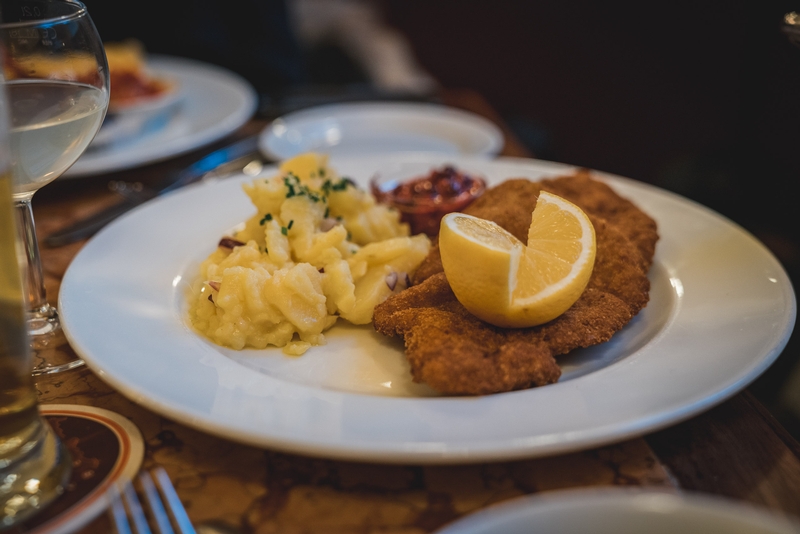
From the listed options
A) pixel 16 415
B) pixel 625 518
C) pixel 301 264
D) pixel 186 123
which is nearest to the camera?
pixel 625 518

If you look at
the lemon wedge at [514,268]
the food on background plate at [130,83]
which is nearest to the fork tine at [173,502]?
the lemon wedge at [514,268]

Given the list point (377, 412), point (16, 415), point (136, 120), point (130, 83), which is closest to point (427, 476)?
point (377, 412)

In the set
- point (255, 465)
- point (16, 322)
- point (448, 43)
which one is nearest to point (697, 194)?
point (255, 465)

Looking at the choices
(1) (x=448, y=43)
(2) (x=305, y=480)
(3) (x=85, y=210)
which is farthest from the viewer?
(1) (x=448, y=43)

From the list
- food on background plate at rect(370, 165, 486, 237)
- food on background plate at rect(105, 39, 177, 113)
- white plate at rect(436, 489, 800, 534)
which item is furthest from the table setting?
food on background plate at rect(105, 39, 177, 113)

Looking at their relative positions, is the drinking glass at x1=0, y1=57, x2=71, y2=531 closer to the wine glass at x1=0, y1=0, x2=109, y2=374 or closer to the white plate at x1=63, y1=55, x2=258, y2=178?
the wine glass at x1=0, y1=0, x2=109, y2=374

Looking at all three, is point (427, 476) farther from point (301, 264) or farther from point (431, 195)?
point (431, 195)

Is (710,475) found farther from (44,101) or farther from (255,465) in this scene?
(44,101)

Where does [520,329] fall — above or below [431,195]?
above
